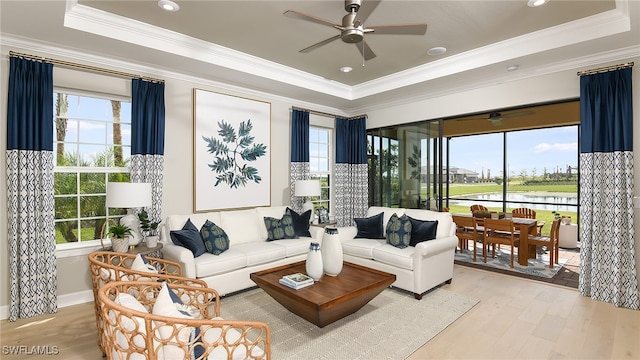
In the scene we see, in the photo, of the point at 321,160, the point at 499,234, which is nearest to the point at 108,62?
the point at 321,160

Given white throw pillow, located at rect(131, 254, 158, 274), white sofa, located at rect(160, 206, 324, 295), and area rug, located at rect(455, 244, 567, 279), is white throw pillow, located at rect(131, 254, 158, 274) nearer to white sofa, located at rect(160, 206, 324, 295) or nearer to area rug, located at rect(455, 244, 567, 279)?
white sofa, located at rect(160, 206, 324, 295)

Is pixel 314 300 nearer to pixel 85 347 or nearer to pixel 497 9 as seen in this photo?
pixel 85 347

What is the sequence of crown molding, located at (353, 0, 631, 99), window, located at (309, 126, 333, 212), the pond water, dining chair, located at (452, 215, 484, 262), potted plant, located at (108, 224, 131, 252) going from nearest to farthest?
1. crown molding, located at (353, 0, 631, 99)
2. potted plant, located at (108, 224, 131, 252)
3. dining chair, located at (452, 215, 484, 262)
4. window, located at (309, 126, 333, 212)
5. the pond water

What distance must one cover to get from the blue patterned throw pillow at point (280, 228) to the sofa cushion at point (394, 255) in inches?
49.1

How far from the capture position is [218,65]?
4.04 metres

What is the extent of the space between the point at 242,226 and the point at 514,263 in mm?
4373

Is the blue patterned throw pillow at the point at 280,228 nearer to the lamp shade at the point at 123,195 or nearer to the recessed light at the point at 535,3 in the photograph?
the lamp shade at the point at 123,195

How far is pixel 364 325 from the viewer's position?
3016mm

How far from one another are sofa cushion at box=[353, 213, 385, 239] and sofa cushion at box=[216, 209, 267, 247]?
1441mm

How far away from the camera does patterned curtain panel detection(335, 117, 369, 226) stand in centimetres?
634

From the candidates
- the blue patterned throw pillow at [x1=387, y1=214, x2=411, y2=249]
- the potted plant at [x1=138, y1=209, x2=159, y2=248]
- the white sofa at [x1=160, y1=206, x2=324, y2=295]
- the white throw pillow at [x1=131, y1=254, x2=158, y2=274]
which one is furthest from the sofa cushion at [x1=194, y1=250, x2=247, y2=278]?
the blue patterned throw pillow at [x1=387, y1=214, x2=411, y2=249]

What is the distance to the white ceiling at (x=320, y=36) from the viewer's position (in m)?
3.01

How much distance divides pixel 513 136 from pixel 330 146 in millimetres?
4978

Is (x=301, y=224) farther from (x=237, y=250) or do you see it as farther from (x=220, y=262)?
(x=220, y=262)
